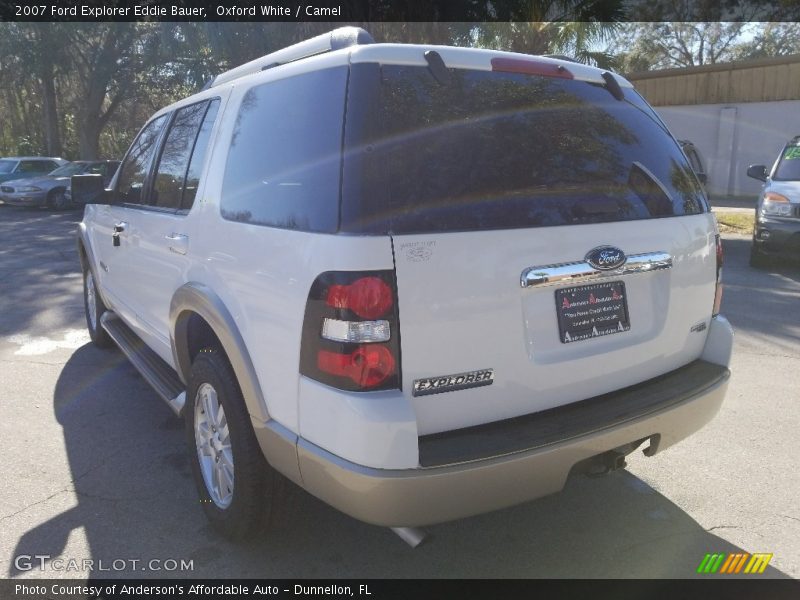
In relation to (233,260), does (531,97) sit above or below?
above

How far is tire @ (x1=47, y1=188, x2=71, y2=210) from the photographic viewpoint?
19.8 m

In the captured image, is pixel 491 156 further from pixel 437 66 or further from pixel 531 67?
pixel 531 67

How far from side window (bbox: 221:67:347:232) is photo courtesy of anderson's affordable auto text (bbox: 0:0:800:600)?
0.04ft

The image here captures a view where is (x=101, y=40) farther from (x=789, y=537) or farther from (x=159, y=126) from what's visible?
(x=789, y=537)

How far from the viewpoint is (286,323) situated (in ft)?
7.82

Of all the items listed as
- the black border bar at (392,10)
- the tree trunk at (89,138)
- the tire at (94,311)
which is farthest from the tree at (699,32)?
the tire at (94,311)

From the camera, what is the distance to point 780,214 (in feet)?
29.3

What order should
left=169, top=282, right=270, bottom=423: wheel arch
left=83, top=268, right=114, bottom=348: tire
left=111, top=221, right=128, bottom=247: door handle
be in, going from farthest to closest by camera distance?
left=83, top=268, right=114, bottom=348: tire
left=111, top=221, right=128, bottom=247: door handle
left=169, top=282, right=270, bottom=423: wheel arch

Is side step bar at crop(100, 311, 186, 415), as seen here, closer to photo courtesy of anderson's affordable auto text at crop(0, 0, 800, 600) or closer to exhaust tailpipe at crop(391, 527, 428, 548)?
photo courtesy of anderson's affordable auto text at crop(0, 0, 800, 600)

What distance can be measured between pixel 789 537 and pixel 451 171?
2185 millimetres

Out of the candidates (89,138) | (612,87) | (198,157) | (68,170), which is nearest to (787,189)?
(612,87)

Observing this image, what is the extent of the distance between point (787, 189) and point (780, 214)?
0.39m

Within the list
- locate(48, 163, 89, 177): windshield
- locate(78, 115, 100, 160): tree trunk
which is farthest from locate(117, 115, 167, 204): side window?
locate(78, 115, 100, 160): tree trunk

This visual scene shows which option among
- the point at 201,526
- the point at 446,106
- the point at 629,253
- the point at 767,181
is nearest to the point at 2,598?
the point at 201,526
